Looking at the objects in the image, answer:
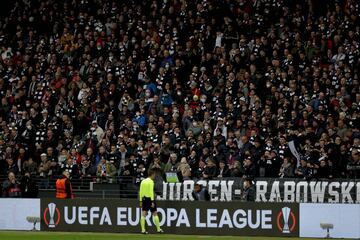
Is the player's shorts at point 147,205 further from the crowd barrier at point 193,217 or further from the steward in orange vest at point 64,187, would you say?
the steward in orange vest at point 64,187

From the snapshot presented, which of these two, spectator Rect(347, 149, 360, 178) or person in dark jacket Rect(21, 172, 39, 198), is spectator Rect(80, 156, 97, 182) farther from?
spectator Rect(347, 149, 360, 178)

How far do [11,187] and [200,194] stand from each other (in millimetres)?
6850

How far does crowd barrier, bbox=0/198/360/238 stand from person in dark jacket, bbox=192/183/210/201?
0.61 metres

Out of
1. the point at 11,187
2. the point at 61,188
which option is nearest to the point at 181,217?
the point at 61,188

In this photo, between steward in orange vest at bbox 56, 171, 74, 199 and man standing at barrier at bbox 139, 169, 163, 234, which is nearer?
man standing at barrier at bbox 139, 169, 163, 234

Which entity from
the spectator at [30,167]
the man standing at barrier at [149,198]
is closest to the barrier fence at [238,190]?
the spectator at [30,167]

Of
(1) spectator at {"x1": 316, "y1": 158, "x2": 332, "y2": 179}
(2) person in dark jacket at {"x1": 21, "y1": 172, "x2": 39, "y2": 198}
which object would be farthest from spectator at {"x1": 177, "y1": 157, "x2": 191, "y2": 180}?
(2) person in dark jacket at {"x1": 21, "y1": 172, "x2": 39, "y2": 198}

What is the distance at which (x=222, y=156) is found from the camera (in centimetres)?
3138

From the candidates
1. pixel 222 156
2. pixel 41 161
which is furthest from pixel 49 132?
pixel 222 156

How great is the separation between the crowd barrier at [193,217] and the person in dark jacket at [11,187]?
700 millimetres

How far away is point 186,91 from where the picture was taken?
115 ft

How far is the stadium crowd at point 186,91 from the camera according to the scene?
101 ft

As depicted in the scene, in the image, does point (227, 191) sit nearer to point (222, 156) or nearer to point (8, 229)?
point (222, 156)

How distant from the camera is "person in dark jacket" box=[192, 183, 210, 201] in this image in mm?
30500
